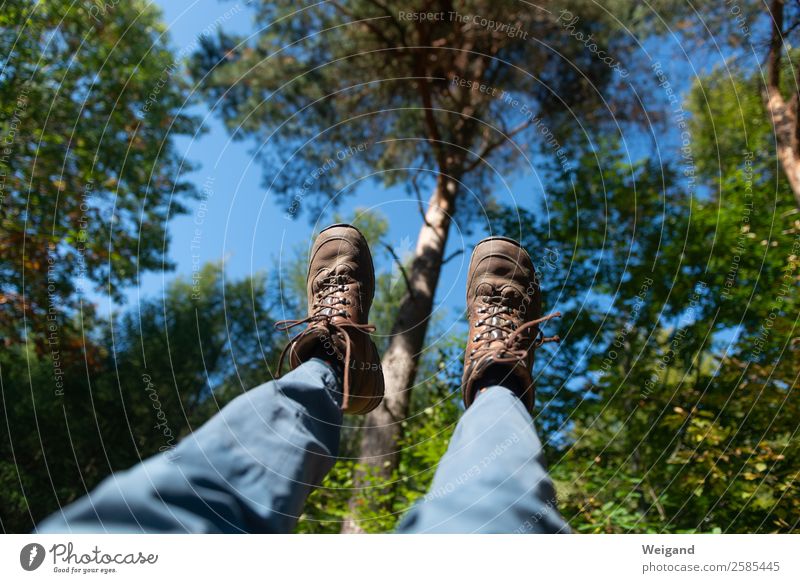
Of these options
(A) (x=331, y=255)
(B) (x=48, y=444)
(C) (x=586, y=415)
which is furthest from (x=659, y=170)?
(B) (x=48, y=444)

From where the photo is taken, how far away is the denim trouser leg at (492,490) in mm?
1258

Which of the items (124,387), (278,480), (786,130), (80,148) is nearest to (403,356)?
(278,480)

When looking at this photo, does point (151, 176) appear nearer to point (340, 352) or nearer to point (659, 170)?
point (340, 352)

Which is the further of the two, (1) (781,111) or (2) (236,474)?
(1) (781,111)

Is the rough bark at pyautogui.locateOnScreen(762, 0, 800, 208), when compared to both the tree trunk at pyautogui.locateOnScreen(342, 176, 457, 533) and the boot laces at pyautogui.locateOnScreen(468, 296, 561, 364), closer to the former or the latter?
the boot laces at pyautogui.locateOnScreen(468, 296, 561, 364)

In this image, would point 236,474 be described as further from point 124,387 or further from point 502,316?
point 124,387

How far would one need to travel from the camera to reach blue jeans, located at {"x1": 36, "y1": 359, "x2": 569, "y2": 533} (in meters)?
1.12

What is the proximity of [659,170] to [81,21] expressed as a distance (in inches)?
225

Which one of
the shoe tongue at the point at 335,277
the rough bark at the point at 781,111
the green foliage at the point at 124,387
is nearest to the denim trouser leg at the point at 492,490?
the shoe tongue at the point at 335,277

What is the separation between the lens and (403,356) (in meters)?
3.71

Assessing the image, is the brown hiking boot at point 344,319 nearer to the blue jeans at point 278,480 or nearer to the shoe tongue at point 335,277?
the shoe tongue at point 335,277

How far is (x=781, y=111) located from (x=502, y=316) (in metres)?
2.39
